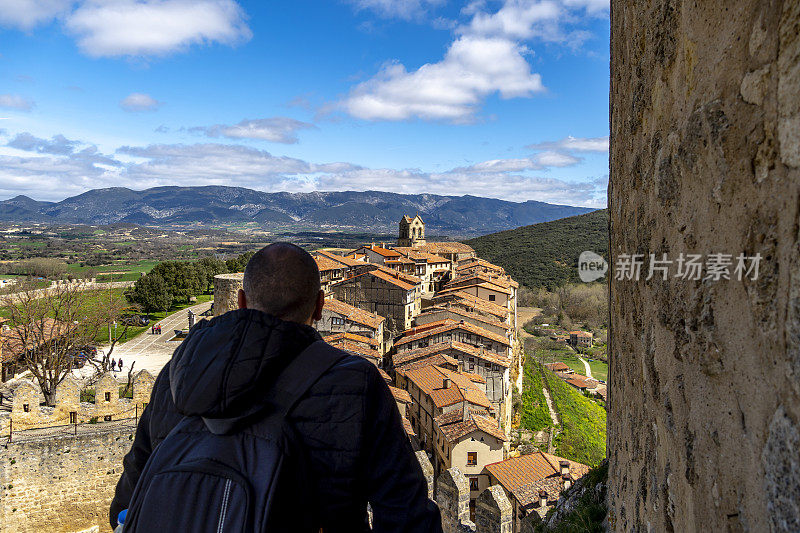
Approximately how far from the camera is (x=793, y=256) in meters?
1.28

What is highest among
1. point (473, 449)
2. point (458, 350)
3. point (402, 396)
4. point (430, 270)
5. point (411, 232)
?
point (411, 232)

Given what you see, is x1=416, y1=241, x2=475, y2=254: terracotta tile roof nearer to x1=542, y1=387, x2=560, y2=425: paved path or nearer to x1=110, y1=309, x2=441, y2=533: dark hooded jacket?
x1=542, y1=387, x2=560, y2=425: paved path

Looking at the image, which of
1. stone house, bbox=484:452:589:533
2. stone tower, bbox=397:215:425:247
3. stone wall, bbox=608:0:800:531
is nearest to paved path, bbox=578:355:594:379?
stone house, bbox=484:452:589:533

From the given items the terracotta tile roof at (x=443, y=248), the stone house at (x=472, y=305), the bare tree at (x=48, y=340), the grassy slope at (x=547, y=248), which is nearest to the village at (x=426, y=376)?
the stone house at (x=472, y=305)

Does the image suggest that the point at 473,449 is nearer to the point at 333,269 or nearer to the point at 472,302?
the point at 472,302

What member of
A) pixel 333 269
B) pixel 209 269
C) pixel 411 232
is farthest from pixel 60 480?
pixel 411 232

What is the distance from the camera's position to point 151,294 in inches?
1585

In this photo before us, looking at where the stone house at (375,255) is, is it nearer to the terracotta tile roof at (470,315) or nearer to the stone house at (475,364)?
the terracotta tile roof at (470,315)

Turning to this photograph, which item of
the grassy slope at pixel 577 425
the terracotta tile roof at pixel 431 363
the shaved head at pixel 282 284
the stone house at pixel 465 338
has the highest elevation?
the shaved head at pixel 282 284

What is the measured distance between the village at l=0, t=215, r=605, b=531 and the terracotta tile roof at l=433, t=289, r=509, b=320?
15cm

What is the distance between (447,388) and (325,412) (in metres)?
18.4

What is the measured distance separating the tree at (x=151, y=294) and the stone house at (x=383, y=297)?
17.7 metres

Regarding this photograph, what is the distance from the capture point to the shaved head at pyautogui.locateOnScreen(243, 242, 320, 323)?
1866 millimetres

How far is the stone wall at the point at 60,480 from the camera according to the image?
436 inches
